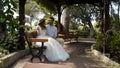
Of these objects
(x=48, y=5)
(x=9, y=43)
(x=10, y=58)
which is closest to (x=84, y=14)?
(x=48, y=5)

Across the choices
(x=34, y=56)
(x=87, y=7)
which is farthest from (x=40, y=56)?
(x=87, y=7)

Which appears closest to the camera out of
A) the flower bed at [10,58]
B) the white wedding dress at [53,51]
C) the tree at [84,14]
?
the flower bed at [10,58]

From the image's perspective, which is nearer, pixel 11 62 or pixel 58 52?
pixel 11 62

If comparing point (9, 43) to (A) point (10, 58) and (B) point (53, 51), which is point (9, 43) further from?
(A) point (10, 58)

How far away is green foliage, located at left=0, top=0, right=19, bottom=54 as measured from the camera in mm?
10195

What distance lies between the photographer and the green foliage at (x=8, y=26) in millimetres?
10195

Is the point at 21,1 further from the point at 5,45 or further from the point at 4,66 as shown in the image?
the point at 4,66

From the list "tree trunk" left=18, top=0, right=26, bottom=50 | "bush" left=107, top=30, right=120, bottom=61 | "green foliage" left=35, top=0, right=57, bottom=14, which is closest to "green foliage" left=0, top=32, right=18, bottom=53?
"tree trunk" left=18, top=0, right=26, bottom=50

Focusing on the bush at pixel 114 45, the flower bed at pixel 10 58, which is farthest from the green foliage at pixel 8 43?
the bush at pixel 114 45

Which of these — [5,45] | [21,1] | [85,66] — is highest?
[21,1]

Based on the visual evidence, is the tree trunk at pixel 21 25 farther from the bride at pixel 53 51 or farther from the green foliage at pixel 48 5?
the green foliage at pixel 48 5

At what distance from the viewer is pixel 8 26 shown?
10742 millimetres

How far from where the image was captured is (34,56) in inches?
372

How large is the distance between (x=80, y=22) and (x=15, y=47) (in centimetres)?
2949
